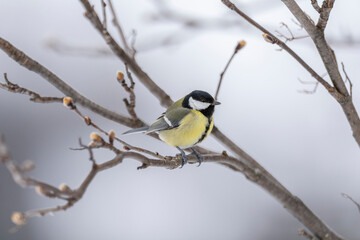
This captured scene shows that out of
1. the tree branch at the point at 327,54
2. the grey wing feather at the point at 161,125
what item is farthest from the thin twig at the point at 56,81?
the tree branch at the point at 327,54

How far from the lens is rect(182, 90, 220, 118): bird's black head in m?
1.92

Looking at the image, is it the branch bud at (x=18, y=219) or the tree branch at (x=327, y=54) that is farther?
the tree branch at (x=327, y=54)

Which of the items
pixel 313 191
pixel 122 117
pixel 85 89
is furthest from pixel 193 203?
pixel 122 117

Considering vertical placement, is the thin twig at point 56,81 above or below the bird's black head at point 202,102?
above

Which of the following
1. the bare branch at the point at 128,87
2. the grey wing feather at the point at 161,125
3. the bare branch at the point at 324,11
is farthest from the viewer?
the grey wing feather at the point at 161,125

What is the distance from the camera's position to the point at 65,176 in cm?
454

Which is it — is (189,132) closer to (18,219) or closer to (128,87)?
(128,87)

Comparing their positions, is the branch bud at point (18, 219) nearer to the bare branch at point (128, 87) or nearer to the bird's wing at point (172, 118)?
the bare branch at point (128, 87)

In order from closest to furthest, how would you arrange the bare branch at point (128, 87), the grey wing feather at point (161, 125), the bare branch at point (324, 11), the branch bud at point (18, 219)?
1. the branch bud at point (18, 219)
2. the bare branch at point (324, 11)
3. the bare branch at point (128, 87)
4. the grey wing feather at point (161, 125)

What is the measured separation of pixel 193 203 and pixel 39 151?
1.79 meters

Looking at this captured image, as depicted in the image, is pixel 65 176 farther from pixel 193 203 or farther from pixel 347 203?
pixel 347 203

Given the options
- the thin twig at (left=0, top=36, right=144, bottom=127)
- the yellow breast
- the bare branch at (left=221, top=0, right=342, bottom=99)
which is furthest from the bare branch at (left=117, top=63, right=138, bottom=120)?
the yellow breast

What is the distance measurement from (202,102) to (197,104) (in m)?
0.03

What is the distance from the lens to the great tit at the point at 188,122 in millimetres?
1856
